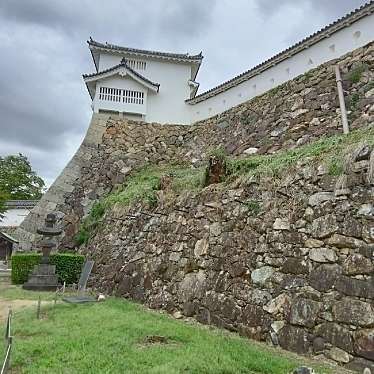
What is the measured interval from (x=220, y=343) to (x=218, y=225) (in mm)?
2387

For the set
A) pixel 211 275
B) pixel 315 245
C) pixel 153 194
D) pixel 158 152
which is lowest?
pixel 211 275

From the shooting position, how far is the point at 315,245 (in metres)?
4.56

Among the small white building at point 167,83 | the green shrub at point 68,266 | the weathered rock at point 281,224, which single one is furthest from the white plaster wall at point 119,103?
the weathered rock at point 281,224

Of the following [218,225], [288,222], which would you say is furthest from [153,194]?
[288,222]

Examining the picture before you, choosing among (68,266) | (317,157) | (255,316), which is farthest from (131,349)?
(68,266)

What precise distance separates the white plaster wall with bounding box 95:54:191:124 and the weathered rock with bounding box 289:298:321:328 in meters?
12.0

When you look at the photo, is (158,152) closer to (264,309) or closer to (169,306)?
(169,306)

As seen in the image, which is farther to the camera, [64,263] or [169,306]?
[64,263]

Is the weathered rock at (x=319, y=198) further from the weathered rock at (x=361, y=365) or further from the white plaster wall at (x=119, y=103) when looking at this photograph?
the white plaster wall at (x=119, y=103)

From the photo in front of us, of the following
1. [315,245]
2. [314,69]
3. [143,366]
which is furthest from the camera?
[314,69]

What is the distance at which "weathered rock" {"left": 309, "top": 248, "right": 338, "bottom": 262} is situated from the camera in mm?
4312

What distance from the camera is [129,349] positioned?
12.8ft

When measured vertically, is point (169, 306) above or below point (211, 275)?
below

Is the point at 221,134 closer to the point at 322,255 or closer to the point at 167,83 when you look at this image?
the point at 167,83
